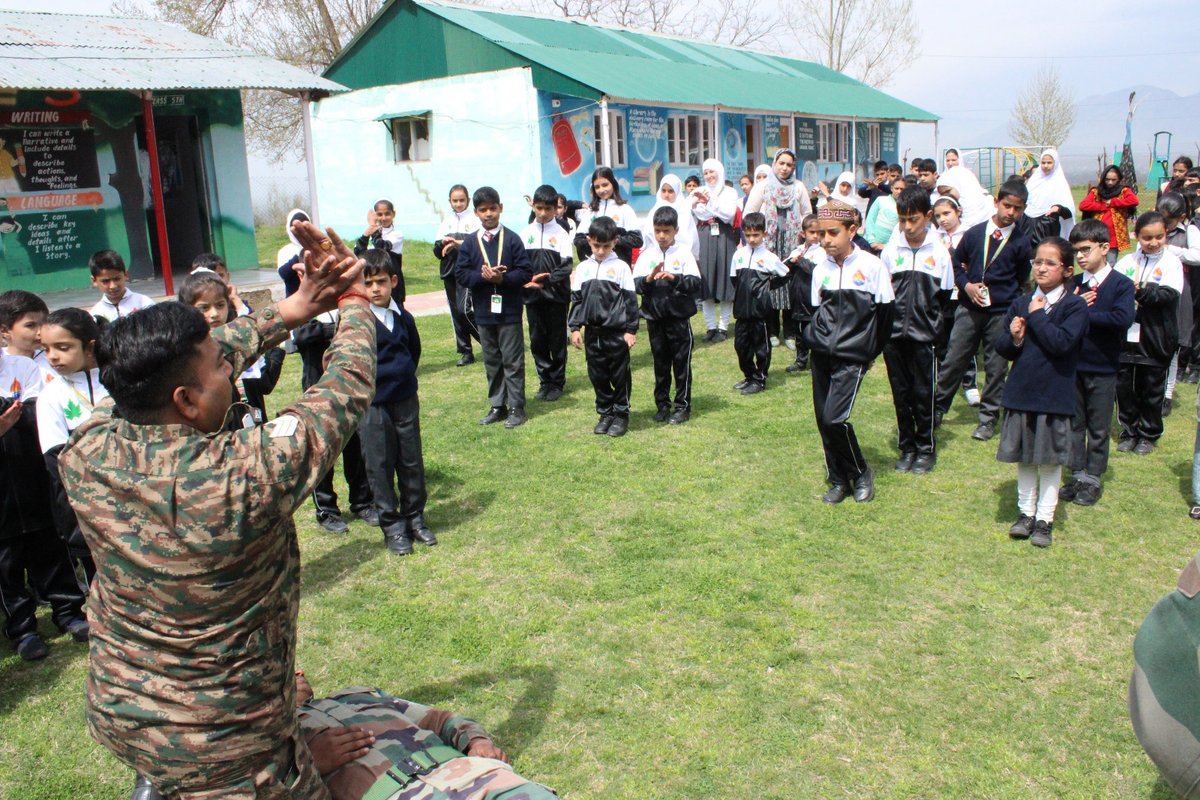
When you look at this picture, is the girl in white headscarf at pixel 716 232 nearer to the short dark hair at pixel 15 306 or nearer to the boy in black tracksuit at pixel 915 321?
the boy in black tracksuit at pixel 915 321

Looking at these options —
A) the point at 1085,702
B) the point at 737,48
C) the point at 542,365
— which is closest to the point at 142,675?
the point at 1085,702

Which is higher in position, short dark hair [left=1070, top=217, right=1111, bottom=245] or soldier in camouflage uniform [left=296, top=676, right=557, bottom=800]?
short dark hair [left=1070, top=217, right=1111, bottom=245]

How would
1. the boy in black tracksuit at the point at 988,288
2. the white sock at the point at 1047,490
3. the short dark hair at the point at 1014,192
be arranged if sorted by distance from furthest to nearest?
the boy in black tracksuit at the point at 988,288 < the short dark hair at the point at 1014,192 < the white sock at the point at 1047,490

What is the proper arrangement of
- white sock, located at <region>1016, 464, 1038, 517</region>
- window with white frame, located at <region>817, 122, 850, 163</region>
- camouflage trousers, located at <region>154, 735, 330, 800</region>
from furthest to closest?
window with white frame, located at <region>817, 122, 850, 163</region>, white sock, located at <region>1016, 464, 1038, 517</region>, camouflage trousers, located at <region>154, 735, 330, 800</region>

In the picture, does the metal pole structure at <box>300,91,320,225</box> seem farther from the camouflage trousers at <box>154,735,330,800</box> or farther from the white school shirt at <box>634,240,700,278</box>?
the camouflage trousers at <box>154,735,330,800</box>

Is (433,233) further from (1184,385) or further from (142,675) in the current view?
(142,675)

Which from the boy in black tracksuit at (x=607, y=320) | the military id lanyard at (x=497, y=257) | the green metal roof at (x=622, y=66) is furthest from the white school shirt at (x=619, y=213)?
the green metal roof at (x=622, y=66)

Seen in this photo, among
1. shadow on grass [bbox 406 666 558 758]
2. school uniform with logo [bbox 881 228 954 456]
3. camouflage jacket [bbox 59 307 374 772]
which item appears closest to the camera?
camouflage jacket [bbox 59 307 374 772]

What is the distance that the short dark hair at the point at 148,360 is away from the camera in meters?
2.03

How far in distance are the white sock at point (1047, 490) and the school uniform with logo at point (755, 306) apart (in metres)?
3.79

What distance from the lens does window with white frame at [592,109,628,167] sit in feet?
63.6

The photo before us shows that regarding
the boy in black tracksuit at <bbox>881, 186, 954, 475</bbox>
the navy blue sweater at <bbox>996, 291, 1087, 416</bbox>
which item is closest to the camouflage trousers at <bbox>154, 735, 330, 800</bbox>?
the navy blue sweater at <bbox>996, 291, 1087, 416</bbox>

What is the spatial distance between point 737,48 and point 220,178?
2108 centimetres

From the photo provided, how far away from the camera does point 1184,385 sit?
887 centimetres
